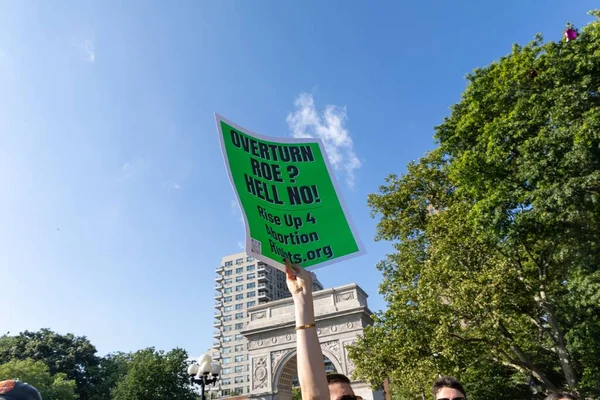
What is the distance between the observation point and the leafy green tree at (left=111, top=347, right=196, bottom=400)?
34250mm

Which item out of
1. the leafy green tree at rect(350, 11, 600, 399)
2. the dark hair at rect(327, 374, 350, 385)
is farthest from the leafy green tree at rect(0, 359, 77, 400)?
the dark hair at rect(327, 374, 350, 385)

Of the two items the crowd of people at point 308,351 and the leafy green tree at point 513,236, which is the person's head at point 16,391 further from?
the leafy green tree at point 513,236

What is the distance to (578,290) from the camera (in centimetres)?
1167

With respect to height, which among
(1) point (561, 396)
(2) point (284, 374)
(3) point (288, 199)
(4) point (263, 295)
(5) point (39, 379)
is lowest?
(1) point (561, 396)

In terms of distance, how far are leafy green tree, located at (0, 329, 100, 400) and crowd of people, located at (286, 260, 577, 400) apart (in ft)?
165

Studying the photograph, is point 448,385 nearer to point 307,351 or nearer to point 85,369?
point 307,351

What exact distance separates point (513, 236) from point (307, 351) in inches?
473

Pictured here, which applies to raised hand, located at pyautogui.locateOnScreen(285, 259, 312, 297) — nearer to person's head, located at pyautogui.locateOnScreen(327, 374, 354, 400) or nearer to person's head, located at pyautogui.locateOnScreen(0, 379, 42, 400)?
person's head, located at pyautogui.locateOnScreen(327, 374, 354, 400)

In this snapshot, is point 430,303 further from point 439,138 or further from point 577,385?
point 439,138

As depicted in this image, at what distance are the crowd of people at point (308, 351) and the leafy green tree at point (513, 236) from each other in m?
10.4

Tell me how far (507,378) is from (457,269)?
11.5 meters

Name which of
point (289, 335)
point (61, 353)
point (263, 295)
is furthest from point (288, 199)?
point (263, 295)

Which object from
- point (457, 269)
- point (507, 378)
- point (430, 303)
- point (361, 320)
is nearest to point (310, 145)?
point (430, 303)

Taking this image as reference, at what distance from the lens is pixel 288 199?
306 cm
